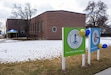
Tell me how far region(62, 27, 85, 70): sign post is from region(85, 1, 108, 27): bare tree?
2370 inches

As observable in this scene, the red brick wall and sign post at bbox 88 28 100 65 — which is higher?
the red brick wall

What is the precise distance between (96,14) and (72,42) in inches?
2455

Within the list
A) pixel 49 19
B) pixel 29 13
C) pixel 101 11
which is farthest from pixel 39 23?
pixel 101 11

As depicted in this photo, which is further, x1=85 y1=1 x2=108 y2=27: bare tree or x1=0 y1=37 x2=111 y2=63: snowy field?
x1=85 y1=1 x2=108 y2=27: bare tree

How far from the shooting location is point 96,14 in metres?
67.5

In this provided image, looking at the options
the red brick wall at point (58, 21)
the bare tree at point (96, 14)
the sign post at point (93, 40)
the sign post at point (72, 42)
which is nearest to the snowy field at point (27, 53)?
the sign post at point (93, 40)

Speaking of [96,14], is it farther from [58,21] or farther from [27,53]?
[27,53]

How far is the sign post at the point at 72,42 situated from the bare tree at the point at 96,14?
60.2 metres

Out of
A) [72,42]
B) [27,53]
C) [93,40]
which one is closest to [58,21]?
[27,53]

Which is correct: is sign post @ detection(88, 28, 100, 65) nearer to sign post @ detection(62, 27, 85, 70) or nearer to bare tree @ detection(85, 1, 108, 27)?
sign post @ detection(62, 27, 85, 70)

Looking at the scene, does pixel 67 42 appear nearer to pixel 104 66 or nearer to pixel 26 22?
pixel 104 66

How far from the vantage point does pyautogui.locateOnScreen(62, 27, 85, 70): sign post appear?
7184mm

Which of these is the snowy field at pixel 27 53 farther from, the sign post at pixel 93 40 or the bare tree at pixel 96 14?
the bare tree at pixel 96 14

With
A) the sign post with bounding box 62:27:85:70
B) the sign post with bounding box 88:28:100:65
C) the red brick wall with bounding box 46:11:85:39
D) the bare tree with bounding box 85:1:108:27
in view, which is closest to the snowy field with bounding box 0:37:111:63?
the sign post with bounding box 88:28:100:65
